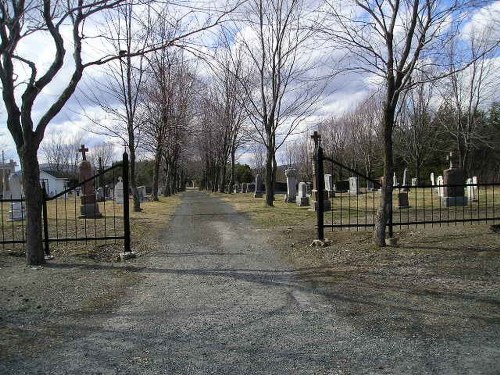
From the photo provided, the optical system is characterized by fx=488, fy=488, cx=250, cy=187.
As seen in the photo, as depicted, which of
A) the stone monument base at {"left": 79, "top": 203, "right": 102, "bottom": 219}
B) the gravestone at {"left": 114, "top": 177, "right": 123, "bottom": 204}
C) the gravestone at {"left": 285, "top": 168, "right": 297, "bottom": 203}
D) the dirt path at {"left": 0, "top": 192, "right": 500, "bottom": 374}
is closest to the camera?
the dirt path at {"left": 0, "top": 192, "right": 500, "bottom": 374}

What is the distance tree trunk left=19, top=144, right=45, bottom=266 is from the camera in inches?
306

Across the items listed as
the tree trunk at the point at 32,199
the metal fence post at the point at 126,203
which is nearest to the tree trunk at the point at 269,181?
the metal fence post at the point at 126,203

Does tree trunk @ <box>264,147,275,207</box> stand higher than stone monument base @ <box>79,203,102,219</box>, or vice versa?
tree trunk @ <box>264,147,275,207</box>

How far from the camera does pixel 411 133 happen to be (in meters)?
42.9

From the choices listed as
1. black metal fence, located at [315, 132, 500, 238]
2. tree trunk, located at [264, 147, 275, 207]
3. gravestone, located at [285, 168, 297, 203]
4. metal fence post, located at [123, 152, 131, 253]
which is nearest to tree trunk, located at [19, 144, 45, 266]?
metal fence post, located at [123, 152, 131, 253]

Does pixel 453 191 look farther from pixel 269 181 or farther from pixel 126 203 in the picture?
pixel 126 203

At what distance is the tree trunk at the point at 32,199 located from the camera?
7.77 meters

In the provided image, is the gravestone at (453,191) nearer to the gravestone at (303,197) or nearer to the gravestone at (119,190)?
the gravestone at (303,197)

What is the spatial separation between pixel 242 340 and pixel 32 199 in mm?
4924

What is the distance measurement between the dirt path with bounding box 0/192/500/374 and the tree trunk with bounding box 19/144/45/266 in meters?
2.22

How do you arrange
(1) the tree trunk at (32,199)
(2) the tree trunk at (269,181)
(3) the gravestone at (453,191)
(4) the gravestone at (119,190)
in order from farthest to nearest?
1. (4) the gravestone at (119,190)
2. (2) the tree trunk at (269,181)
3. (3) the gravestone at (453,191)
4. (1) the tree trunk at (32,199)

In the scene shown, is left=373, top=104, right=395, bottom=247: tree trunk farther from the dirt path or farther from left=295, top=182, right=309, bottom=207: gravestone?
left=295, top=182, right=309, bottom=207: gravestone

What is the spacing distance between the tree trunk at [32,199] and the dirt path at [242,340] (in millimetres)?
2224

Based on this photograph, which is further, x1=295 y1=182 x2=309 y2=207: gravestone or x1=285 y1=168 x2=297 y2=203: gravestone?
x1=285 y1=168 x2=297 y2=203: gravestone
